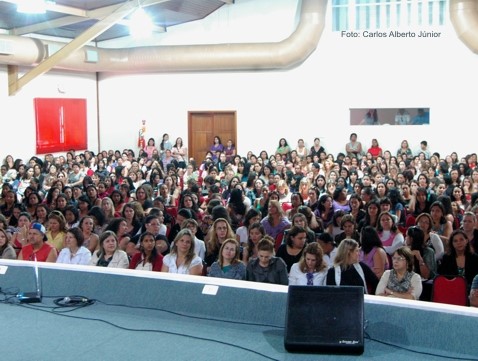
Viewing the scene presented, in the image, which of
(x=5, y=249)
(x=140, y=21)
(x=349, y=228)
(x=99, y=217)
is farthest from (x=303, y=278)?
(x=140, y=21)

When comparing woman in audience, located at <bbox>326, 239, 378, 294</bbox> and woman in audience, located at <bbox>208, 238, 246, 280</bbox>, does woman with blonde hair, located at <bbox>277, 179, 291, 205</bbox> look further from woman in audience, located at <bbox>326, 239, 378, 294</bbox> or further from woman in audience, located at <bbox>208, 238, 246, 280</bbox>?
woman in audience, located at <bbox>326, 239, 378, 294</bbox>

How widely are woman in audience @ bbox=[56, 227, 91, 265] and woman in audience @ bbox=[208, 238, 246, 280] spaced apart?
1.41m

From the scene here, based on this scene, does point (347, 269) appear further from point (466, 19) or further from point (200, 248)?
point (466, 19)

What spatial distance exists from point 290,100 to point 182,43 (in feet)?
10.2

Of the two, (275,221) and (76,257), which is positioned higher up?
(275,221)

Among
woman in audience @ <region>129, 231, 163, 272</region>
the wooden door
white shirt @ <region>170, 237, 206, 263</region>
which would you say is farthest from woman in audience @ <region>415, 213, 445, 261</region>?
the wooden door

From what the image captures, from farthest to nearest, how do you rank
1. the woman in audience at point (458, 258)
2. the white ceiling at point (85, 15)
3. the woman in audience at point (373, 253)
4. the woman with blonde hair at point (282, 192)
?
the white ceiling at point (85, 15), the woman with blonde hair at point (282, 192), the woman in audience at point (373, 253), the woman in audience at point (458, 258)

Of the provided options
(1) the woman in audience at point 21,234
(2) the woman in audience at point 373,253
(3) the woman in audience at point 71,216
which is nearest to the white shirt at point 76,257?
(1) the woman in audience at point 21,234

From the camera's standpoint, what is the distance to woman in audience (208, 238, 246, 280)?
5086 mm

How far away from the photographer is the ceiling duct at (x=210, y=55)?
46.4 ft

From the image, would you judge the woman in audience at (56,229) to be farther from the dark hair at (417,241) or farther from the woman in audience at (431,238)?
the woman in audience at (431,238)

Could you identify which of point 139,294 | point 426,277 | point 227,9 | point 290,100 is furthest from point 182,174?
point 139,294

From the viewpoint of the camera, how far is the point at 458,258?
5637mm

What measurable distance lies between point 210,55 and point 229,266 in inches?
406
